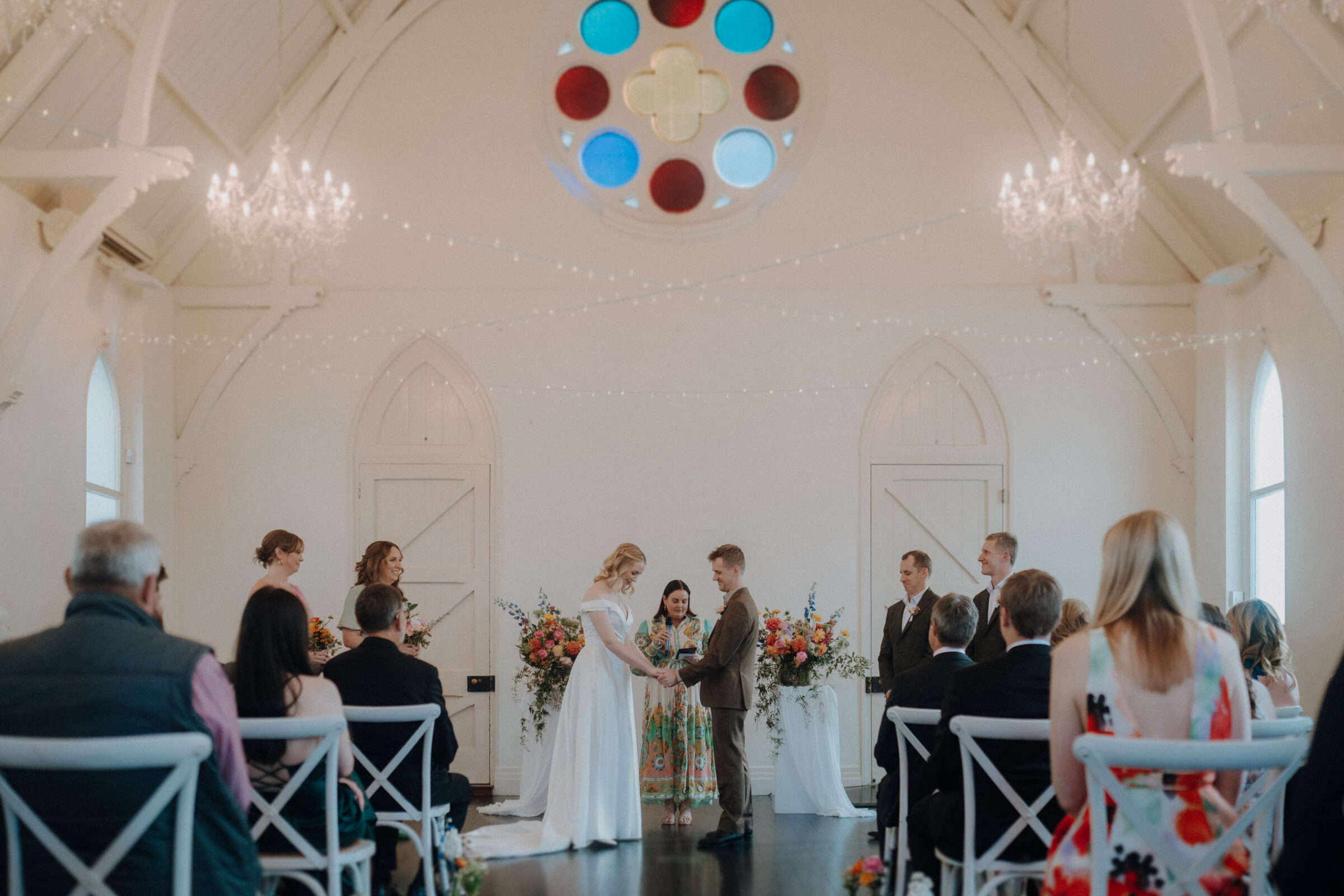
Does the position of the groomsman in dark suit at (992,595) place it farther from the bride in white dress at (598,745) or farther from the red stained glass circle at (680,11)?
the red stained glass circle at (680,11)

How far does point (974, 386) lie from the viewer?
29.2 ft

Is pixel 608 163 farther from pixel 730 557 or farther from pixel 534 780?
pixel 534 780

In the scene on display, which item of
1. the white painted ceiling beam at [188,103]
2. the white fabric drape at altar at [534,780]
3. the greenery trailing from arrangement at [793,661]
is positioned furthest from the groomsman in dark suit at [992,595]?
the white painted ceiling beam at [188,103]

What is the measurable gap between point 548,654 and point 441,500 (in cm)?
189

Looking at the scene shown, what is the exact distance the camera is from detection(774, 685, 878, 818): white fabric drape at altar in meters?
7.44

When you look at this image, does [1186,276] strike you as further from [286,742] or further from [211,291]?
[286,742]

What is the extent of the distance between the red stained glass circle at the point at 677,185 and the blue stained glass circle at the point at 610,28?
96 cm

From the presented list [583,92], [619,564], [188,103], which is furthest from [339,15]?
[619,564]

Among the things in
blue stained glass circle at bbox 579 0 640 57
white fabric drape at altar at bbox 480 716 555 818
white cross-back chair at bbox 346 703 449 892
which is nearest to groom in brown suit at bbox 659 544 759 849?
white fabric drape at altar at bbox 480 716 555 818

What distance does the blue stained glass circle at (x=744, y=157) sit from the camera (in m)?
9.16

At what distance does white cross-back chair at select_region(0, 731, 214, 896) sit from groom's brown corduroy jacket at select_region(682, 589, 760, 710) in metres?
4.21

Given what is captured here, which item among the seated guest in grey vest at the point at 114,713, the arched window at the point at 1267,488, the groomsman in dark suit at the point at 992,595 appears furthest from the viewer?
the arched window at the point at 1267,488

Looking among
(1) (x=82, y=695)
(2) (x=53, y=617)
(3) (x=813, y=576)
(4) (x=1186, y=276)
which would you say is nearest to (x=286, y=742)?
(1) (x=82, y=695)

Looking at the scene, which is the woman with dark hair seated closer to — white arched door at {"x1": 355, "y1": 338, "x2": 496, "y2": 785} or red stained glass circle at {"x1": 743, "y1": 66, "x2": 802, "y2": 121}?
white arched door at {"x1": 355, "y1": 338, "x2": 496, "y2": 785}
